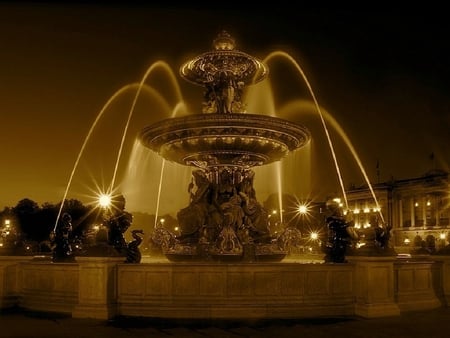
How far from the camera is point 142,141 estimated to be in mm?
16984

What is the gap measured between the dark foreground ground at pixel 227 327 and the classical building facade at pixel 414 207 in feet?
234

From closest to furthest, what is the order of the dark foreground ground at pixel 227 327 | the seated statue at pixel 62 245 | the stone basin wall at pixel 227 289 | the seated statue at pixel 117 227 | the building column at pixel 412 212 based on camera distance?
the dark foreground ground at pixel 227 327, the stone basin wall at pixel 227 289, the seated statue at pixel 117 227, the seated statue at pixel 62 245, the building column at pixel 412 212

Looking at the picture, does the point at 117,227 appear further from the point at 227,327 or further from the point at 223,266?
the point at 227,327

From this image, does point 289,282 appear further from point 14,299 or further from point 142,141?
point 142,141

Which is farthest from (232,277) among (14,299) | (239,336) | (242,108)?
(242,108)

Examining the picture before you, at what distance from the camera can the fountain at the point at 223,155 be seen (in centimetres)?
1498

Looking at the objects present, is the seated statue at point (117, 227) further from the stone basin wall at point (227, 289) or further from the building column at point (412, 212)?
the building column at point (412, 212)

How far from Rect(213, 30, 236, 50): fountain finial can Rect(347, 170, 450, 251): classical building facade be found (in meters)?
65.8

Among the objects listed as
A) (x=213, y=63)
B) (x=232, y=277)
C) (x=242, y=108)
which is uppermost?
(x=213, y=63)

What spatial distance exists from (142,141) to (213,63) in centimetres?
307

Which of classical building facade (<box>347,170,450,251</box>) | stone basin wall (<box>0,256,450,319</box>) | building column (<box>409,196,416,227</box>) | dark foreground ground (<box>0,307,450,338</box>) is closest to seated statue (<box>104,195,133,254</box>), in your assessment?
stone basin wall (<box>0,256,450,319</box>)

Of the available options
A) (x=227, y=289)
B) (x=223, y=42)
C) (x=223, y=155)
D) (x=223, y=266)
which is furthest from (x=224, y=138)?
(x=227, y=289)

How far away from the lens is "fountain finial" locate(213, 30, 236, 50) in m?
17.8

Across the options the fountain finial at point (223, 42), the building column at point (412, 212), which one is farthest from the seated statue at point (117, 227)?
the building column at point (412, 212)
